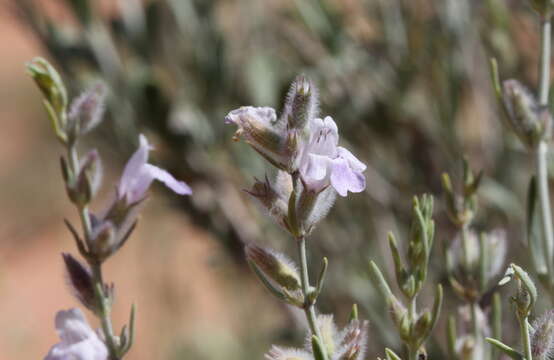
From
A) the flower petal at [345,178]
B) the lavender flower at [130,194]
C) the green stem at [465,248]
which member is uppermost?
the flower petal at [345,178]

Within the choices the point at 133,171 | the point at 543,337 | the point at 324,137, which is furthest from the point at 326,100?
the point at 543,337

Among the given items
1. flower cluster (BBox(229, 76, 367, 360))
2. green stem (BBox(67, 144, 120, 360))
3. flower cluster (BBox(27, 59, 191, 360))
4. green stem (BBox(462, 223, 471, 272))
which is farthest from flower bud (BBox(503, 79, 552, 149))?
green stem (BBox(67, 144, 120, 360))

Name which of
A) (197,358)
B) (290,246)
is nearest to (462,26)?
(290,246)

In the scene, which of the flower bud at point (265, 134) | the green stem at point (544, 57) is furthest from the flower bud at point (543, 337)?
the green stem at point (544, 57)

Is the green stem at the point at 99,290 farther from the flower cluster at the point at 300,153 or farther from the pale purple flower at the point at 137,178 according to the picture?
the flower cluster at the point at 300,153

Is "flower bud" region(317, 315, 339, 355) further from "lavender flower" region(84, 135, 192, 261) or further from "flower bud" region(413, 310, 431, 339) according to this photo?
"lavender flower" region(84, 135, 192, 261)

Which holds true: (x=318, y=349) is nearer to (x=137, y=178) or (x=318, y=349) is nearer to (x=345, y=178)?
(x=345, y=178)
